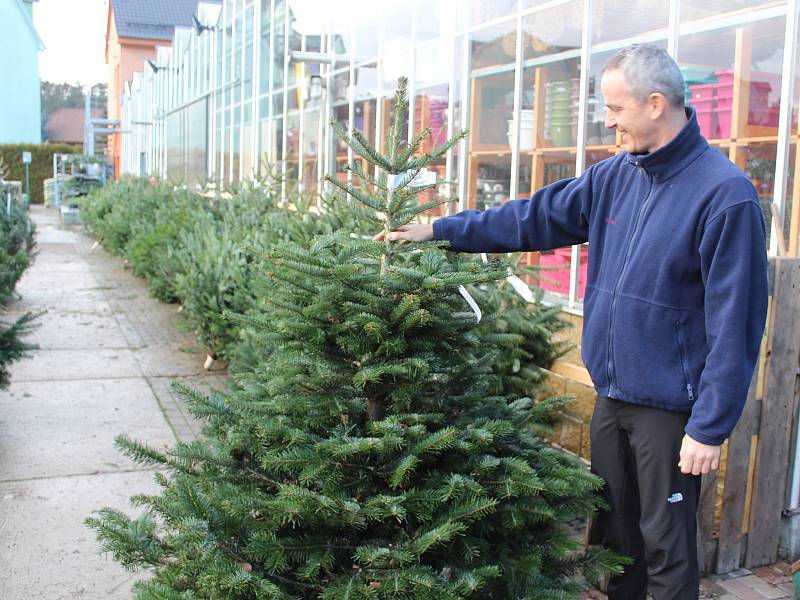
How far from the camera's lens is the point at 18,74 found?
154ft

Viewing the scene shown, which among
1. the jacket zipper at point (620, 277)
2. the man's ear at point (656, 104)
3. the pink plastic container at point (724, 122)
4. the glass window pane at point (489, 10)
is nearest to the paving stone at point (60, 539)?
the jacket zipper at point (620, 277)

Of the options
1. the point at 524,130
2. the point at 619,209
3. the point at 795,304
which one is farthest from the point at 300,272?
the point at 524,130

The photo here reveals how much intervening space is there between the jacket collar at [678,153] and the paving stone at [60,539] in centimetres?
270

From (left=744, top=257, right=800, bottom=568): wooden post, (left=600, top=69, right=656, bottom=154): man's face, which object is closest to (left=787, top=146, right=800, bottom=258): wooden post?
(left=744, top=257, right=800, bottom=568): wooden post

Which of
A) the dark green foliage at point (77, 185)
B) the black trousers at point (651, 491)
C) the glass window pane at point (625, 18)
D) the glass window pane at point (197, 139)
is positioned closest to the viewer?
the black trousers at point (651, 491)

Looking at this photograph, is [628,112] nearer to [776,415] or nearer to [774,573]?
[776,415]

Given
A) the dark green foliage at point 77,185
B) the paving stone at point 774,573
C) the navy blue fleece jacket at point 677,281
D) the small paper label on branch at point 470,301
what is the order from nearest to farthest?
A: the navy blue fleece jacket at point 677,281 < the small paper label on branch at point 470,301 < the paving stone at point 774,573 < the dark green foliage at point 77,185

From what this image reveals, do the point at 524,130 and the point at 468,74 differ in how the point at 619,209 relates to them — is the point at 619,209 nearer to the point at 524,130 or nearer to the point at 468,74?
the point at 524,130

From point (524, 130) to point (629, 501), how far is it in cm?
403

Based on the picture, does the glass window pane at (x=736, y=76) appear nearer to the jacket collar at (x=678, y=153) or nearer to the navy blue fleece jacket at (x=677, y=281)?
the navy blue fleece jacket at (x=677, y=281)

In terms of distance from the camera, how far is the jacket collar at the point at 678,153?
259 centimetres

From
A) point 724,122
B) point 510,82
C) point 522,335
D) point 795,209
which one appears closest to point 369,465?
point 522,335

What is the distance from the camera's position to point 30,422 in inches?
239

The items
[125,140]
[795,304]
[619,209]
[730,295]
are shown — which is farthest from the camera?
[125,140]
